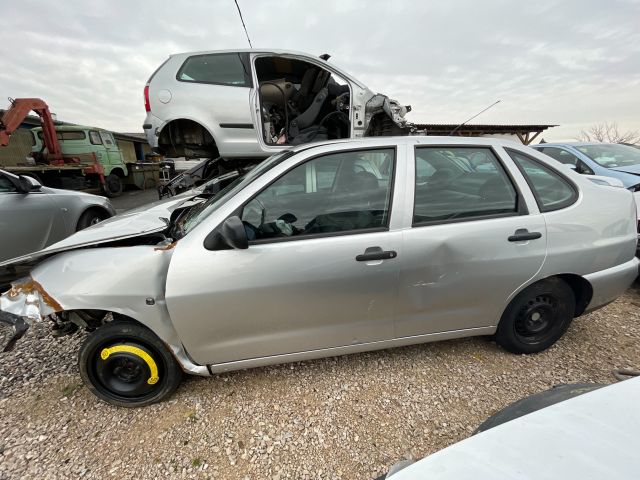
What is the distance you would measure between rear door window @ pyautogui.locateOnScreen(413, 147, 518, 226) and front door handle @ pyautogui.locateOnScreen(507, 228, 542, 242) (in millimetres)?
125

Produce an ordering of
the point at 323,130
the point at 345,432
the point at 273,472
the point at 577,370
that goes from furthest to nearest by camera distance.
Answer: the point at 323,130, the point at 577,370, the point at 345,432, the point at 273,472

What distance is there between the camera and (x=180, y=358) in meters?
1.80

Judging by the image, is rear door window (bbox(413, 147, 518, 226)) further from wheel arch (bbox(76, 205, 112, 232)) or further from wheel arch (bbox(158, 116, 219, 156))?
wheel arch (bbox(76, 205, 112, 232))

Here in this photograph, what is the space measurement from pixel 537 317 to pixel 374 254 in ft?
4.70

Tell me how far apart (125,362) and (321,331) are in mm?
1275

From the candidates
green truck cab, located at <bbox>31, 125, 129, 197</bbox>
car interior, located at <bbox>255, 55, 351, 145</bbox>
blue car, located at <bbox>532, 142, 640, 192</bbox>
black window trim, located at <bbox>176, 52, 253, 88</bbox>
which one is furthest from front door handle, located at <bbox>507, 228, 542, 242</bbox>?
green truck cab, located at <bbox>31, 125, 129, 197</bbox>

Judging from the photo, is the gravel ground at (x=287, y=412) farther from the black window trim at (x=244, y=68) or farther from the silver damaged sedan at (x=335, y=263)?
the black window trim at (x=244, y=68)

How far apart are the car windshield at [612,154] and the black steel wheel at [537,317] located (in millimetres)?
5006

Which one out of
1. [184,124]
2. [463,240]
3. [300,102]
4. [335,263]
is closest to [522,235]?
[463,240]

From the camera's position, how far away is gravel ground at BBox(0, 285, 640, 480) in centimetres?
158

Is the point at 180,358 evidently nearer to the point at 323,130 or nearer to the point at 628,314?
the point at 323,130

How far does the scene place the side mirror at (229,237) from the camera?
1533mm

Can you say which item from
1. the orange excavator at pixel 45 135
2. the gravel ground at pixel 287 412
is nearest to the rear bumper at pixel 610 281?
the gravel ground at pixel 287 412

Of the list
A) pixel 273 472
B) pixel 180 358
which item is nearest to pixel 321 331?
pixel 273 472
